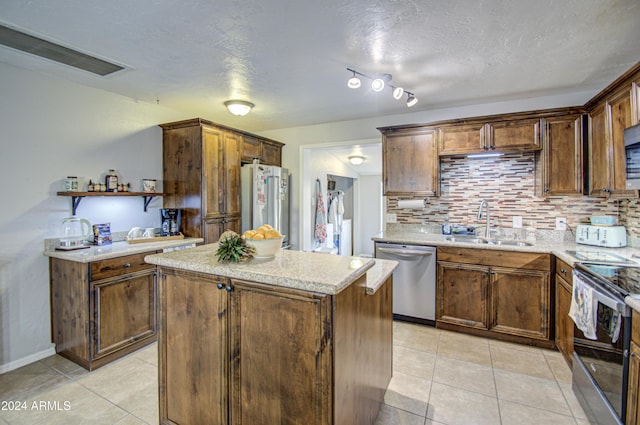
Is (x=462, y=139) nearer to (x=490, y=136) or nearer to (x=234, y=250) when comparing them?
(x=490, y=136)

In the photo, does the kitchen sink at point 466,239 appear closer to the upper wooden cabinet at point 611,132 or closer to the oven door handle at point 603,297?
the upper wooden cabinet at point 611,132

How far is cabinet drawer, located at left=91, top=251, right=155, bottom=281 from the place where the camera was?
2451 mm

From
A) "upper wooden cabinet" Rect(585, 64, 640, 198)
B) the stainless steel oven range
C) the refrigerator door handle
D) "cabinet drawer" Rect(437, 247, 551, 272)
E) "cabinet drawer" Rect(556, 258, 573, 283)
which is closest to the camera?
the stainless steel oven range

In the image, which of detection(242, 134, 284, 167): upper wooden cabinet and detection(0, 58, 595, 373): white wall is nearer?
detection(0, 58, 595, 373): white wall

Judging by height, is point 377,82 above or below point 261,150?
above

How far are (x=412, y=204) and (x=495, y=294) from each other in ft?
4.21

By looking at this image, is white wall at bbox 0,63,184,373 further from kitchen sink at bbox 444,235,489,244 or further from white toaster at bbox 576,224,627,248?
white toaster at bbox 576,224,627,248

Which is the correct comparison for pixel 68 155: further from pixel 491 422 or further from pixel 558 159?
pixel 558 159

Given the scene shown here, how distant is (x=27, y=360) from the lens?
2.56 m

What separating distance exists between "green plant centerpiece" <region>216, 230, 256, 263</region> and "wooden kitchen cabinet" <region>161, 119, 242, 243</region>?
6.36 ft

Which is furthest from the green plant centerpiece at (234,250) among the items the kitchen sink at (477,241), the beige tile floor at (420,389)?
the kitchen sink at (477,241)

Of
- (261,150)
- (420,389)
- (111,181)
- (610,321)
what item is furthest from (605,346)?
(111,181)

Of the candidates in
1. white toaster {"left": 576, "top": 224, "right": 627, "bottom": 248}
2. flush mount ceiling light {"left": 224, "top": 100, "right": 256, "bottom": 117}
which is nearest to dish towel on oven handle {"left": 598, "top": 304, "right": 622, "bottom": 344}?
white toaster {"left": 576, "top": 224, "right": 627, "bottom": 248}

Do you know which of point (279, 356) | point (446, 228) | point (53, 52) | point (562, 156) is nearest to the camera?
point (279, 356)
